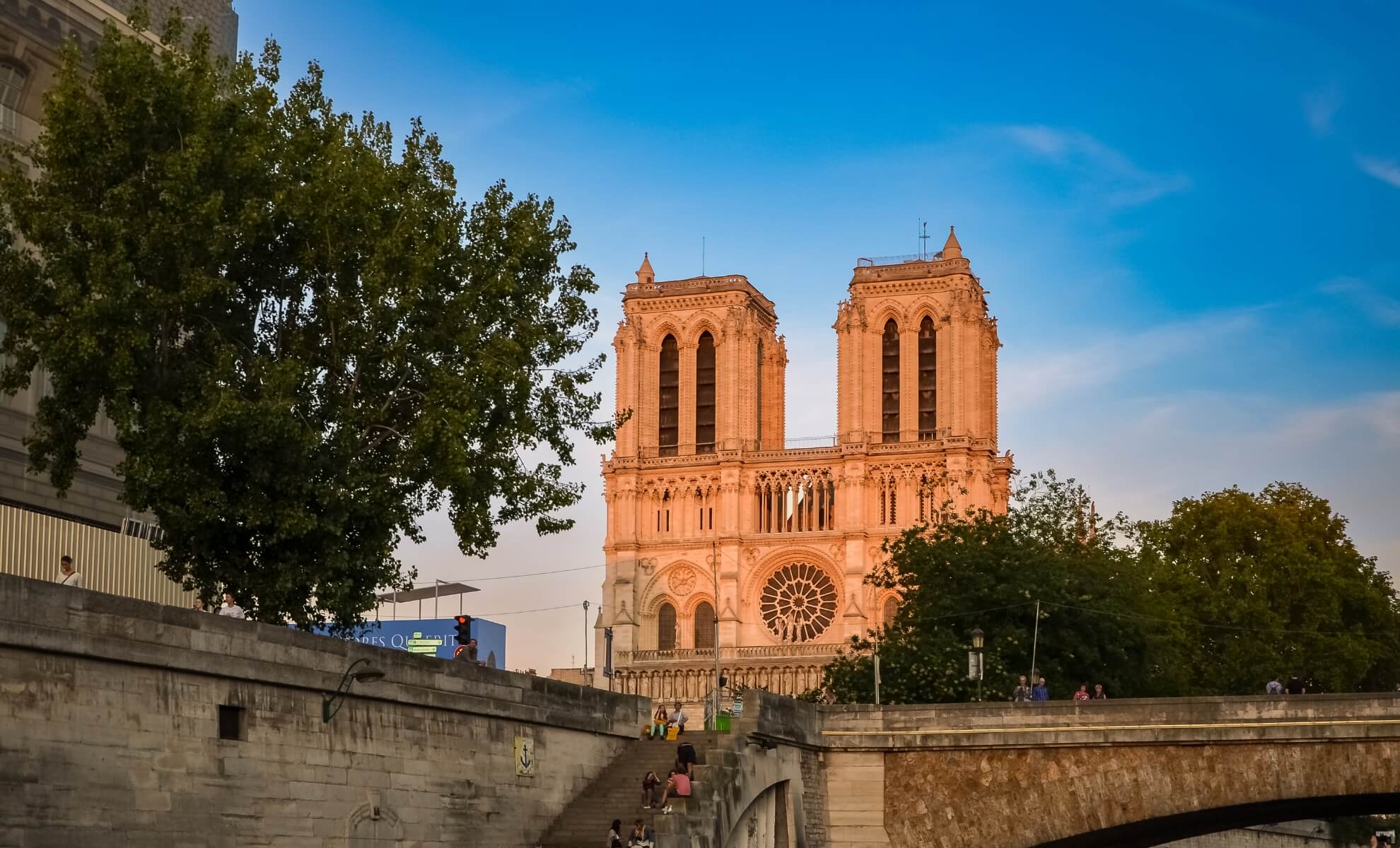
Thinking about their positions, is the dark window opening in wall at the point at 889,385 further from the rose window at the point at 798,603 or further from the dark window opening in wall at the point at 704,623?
the dark window opening in wall at the point at 704,623

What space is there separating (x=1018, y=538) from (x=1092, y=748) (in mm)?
31095

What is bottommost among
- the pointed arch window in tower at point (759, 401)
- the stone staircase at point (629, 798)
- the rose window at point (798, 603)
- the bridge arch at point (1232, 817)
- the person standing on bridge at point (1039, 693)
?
the bridge arch at point (1232, 817)

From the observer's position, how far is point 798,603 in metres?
117

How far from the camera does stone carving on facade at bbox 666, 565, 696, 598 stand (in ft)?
385

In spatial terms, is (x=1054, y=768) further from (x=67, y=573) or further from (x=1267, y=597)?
(x=1267, y=597)

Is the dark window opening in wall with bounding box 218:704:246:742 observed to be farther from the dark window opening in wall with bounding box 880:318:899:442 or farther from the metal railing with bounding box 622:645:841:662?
the dark window opening in wall with bounding box 880:318:899:442

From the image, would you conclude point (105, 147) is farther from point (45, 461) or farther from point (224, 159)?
point (45, 461)

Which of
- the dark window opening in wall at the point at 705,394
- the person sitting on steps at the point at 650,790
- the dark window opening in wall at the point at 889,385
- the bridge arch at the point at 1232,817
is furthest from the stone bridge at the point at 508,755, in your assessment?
the dark window opening in wall at the point at 705,394

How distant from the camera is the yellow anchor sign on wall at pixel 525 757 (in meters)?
32.0

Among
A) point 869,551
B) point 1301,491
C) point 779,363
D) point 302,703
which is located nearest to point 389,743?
point 302,703

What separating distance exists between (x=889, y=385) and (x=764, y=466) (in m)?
8.94

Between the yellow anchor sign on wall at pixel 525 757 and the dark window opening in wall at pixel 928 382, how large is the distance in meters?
85.1

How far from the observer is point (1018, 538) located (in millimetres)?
68000

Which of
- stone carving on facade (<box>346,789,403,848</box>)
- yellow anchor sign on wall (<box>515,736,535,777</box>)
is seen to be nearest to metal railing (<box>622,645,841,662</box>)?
yellow anchor sign on wall (<box>515,736,535,777</box>)
